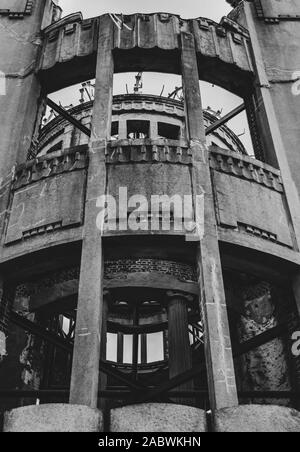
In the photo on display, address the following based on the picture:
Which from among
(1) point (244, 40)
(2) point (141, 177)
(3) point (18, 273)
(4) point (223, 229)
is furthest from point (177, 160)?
(1) point (244, 40)

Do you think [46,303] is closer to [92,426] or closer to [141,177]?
[141,177]

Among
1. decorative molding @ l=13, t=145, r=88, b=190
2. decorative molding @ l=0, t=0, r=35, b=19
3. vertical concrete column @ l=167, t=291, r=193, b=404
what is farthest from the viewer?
decorative molding @ l=0, t=0, r=35, b=19

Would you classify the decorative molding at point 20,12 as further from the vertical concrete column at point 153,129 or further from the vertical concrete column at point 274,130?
the vertical concrete column at point 153,129

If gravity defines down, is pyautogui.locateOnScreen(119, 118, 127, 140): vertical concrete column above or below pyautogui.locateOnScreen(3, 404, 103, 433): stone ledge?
above

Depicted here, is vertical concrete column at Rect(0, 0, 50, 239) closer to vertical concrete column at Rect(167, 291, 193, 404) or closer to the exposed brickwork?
the exposed brickwork

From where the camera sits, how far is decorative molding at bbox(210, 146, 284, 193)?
27.2 feet

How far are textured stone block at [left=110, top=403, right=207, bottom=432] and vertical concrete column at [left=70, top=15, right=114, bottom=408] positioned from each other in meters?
0.88

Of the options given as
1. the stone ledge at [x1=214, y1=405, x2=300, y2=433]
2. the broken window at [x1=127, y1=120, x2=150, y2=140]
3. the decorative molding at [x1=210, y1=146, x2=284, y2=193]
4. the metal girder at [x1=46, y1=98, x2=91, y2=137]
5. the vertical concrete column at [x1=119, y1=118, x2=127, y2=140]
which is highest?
the broken window at [x1=127, y1=120, x2=150, y2=140]

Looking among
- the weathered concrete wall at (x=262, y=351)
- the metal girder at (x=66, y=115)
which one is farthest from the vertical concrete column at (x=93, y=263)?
the weathered concrete wall at (x=262, y=351)

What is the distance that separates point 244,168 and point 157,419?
522cm

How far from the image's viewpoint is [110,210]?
7426mm

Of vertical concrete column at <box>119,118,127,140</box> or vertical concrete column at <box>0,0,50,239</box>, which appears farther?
vertical concrete column at <box>119,118,127,140</box>

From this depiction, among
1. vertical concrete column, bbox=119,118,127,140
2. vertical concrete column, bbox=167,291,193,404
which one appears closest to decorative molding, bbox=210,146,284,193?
vertical concrete column, bbox=167,291,193,404

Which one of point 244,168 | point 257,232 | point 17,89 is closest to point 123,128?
point 17,89
